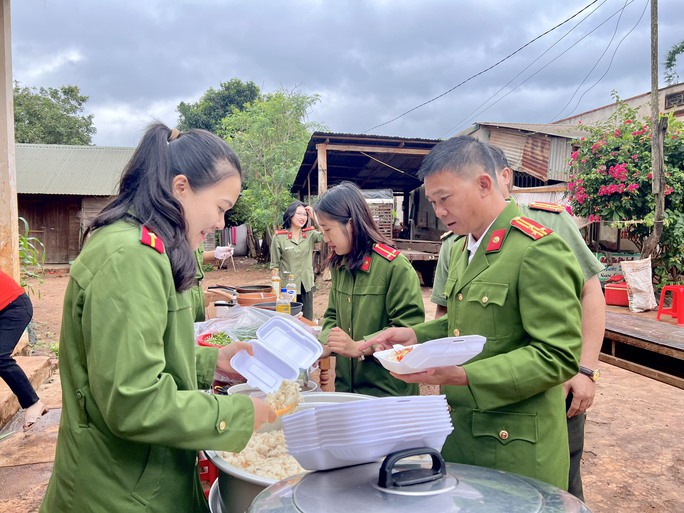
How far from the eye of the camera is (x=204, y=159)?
131cm

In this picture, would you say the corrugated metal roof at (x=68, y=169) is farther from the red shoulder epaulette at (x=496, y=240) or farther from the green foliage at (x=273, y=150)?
the red shoulder epaulette at (x=496, y=240)

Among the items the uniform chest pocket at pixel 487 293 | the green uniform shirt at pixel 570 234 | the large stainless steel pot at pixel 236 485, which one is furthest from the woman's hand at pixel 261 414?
the green uniform shirt at pixel 570 234

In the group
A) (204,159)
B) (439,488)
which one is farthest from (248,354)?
(439,488)

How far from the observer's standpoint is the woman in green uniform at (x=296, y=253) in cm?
835

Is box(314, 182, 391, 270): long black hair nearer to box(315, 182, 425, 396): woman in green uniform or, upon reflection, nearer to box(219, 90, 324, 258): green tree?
box(315, 182, 425, 396): woman in green uniform

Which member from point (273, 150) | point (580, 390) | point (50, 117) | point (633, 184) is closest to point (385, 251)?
point (580, 390)

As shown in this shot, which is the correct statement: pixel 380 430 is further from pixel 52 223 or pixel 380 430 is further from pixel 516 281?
pixel 52 223

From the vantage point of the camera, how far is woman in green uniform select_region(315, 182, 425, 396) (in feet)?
8.49

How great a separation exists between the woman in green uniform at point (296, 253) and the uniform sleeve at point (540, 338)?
6862mm

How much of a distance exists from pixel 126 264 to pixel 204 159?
0.37 meters

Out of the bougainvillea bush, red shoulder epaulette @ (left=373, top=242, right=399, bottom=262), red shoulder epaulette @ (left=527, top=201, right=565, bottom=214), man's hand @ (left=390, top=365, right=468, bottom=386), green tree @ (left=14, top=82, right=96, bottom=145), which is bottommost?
man's hand @ (left=390, top=365, right=468, bottom=386)

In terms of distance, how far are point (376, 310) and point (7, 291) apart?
3.13m

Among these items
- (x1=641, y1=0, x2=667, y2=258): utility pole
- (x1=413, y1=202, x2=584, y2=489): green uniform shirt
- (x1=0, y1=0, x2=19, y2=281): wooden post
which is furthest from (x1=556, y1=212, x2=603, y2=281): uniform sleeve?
(x1=641, y1=0, x2=667, y2=258): utility pole

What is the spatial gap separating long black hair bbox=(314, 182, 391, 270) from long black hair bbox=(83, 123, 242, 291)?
1.34 meters
